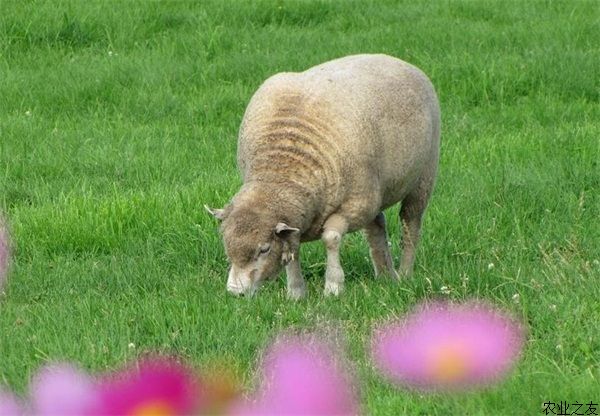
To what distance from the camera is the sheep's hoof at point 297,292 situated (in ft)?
17.2

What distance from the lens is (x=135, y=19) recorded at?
13086 mm

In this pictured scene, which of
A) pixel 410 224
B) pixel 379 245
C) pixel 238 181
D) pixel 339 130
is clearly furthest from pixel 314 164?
pixel 238 181

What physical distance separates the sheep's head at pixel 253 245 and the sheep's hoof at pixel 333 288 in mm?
264

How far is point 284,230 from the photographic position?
5.05m

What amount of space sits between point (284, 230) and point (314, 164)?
0.38m

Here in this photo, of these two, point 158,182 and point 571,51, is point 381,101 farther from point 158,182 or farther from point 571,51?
point 571,51

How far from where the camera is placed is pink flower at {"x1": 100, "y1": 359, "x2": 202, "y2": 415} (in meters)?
0.45

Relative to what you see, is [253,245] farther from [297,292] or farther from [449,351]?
[449,351]

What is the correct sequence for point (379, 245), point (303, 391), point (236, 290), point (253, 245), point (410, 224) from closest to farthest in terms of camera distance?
point (303, 391) < point (236, 290) < point (253, 245) < point (379, 245) < point (410, 224)

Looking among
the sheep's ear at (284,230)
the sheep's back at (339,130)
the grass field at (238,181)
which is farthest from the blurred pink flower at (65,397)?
the sheep's back at (339,130)

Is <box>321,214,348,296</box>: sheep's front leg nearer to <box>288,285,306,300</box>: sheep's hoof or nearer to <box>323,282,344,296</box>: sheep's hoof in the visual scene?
<box>323,282,344,296</box>: sheep's hoof

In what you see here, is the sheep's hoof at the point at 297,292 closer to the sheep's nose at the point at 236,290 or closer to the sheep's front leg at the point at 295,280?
the sheep's front leg at the point at 295,280

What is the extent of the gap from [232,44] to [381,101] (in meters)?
7.30

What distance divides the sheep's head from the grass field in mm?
124
